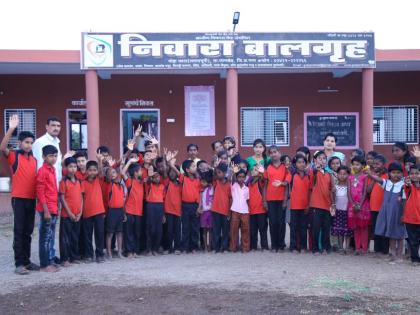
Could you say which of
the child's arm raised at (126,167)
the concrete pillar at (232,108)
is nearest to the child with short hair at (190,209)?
the child's arm raised at (126,167)

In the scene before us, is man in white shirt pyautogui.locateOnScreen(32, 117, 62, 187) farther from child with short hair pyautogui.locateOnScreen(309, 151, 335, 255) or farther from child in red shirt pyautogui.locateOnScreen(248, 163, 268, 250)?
child with short hair pyautogui.locateOnScreen(309, 151, 335, 255)

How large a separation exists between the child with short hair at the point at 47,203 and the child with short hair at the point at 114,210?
2.78ft

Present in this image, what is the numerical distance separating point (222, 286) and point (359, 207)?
2619 millimetres

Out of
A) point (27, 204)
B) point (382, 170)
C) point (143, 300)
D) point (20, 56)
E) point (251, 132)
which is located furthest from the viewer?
point (251, 132)

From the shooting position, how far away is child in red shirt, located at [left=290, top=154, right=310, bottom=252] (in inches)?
284

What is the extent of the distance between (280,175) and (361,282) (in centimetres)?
222

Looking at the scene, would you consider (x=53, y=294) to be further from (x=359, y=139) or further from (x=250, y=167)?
(x=359, y=139)

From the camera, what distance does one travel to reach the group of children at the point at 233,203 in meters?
6.75

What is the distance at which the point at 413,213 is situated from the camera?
6.50 m

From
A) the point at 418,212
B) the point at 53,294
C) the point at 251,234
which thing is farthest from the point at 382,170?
the point at 53,294

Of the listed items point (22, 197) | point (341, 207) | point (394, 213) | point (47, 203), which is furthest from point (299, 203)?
point (22, 197)

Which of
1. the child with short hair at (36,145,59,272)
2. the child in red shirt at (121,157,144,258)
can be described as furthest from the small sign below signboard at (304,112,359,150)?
the child with short hair at (36,145,59,272)

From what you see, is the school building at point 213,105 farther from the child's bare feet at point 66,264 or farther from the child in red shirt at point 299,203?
the child's bare feet at point 66,264

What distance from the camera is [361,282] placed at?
5.51 metres
